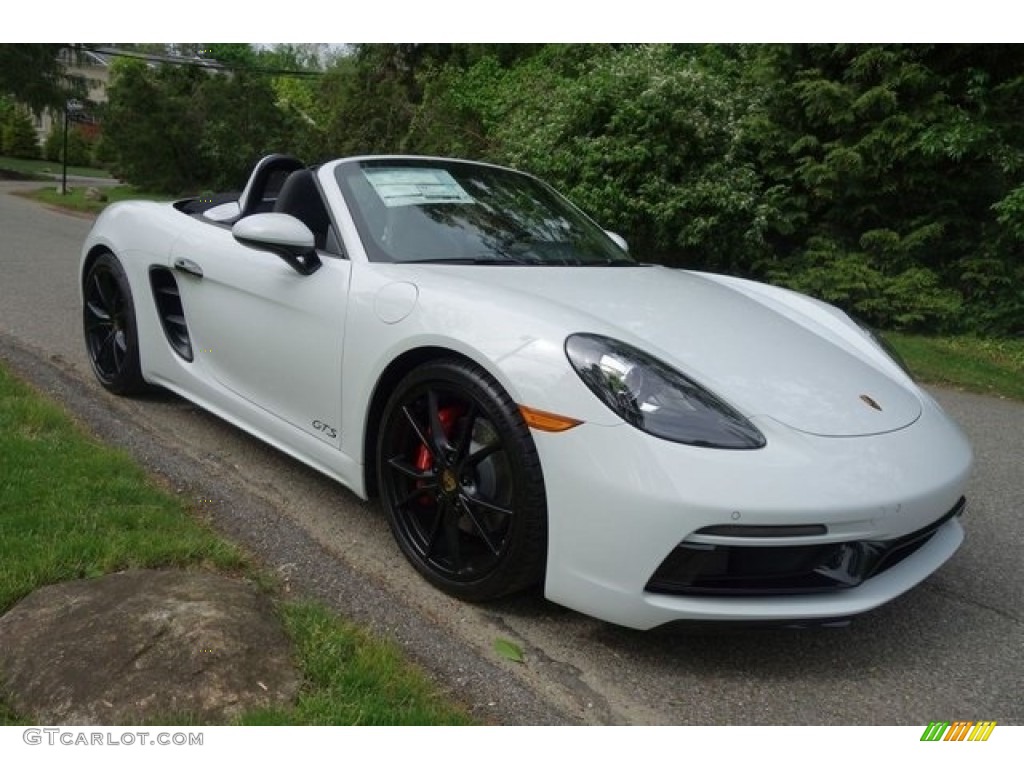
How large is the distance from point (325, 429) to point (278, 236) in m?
0.67

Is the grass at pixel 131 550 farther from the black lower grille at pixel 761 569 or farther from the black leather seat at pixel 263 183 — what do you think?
the black leather seat at pixel 263 183

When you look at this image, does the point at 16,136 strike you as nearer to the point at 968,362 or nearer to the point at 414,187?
the point at 968,362

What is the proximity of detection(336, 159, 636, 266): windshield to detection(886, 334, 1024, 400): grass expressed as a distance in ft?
12.8

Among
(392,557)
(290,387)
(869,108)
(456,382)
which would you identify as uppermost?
(869,108)

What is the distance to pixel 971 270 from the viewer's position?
26.6 feet

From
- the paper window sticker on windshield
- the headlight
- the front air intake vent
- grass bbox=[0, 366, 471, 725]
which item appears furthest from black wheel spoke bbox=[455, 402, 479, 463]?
the front air intake vent

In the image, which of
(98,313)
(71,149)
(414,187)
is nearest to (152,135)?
(98,313)

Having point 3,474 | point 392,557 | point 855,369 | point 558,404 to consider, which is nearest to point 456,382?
point 558,404

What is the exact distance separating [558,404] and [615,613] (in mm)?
553

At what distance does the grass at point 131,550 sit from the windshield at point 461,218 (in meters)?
1.13

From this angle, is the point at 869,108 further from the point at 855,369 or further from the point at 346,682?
the point at 346,682

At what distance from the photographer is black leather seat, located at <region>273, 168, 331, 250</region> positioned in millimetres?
3287

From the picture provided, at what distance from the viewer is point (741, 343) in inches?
100

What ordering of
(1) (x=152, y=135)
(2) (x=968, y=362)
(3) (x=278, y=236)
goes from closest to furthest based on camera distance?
(3) (x=278, y=236), (2) (x=968, y=362), (1) (x=152, y=135)
